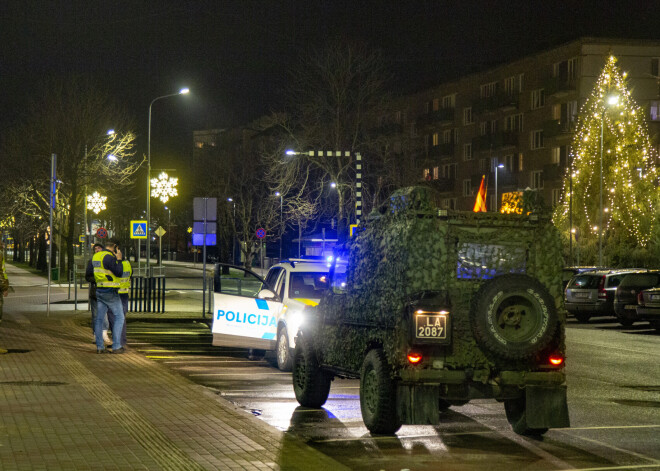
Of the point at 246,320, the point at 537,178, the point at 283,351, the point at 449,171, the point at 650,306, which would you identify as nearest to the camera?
the point at 283,351

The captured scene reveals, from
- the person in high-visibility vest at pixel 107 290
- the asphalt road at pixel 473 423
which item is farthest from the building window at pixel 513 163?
the person in high-visibility vest at pixel 107 290

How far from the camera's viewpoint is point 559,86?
212 ft

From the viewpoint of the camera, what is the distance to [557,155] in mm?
67188

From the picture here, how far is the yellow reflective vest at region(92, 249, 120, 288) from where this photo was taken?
17750 millimetres

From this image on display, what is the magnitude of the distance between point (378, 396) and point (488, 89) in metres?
66.2

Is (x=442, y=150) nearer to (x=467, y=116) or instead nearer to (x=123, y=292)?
(x=467, y=116)

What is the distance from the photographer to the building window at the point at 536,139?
6906 centimetres

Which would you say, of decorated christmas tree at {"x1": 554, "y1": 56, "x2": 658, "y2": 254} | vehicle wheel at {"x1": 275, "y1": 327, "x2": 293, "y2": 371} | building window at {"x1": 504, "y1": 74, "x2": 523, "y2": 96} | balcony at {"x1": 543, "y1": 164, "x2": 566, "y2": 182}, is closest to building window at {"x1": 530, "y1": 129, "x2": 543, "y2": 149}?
balcony at {"x1": 543, "y1": 164, "x2": 566, "y2": 182}

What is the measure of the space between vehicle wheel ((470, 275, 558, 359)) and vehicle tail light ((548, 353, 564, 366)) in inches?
8.0

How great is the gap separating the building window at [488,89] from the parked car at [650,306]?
155 ft

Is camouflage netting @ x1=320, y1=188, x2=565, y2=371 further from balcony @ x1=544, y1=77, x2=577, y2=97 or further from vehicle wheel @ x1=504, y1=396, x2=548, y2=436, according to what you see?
balcony @ x1=544, y1=77, x2=577, y2=97

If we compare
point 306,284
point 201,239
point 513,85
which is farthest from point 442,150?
point 306,284

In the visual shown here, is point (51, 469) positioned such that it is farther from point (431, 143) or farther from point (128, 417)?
point (431, 143)

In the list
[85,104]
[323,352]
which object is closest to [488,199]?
[85,104]
